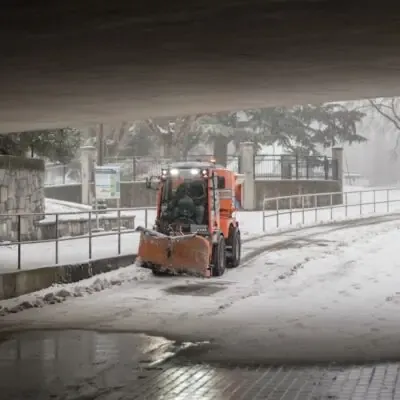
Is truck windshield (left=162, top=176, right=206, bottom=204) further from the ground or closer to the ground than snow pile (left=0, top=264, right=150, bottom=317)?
further from the ground

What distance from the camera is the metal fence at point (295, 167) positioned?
43.6m

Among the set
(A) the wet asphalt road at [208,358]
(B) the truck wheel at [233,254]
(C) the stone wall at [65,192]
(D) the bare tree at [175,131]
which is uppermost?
(D) the bare tree at [175,131]

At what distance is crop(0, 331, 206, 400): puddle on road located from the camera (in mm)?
8234

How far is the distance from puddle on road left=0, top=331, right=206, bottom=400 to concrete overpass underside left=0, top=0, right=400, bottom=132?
11.9ft

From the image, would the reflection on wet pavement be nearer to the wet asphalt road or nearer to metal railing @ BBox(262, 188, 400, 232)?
the wet asphalt road

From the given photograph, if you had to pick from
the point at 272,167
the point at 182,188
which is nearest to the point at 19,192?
the point at 182,188

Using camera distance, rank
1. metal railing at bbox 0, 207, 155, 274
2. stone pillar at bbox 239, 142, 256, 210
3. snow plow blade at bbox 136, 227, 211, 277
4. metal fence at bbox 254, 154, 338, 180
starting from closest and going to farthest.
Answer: metal railing at bbox 0, 207, 155, 274
snow plow blade at bbox 136, 227, 211, 277
stone pillar at bbox 239, 142, 256, 210
metal fence at bbox 254, 154, 338, 180

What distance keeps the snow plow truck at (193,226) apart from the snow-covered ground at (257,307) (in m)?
0.40

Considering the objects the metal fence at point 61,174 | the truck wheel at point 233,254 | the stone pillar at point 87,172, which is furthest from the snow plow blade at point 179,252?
the metal fence at point 61,174

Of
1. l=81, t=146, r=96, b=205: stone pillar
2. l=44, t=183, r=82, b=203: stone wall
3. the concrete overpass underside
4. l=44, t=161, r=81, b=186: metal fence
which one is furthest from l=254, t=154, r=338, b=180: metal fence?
the concrete overpass underside

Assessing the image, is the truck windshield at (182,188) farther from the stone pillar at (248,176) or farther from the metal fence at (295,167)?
the metal fence at (295,167)

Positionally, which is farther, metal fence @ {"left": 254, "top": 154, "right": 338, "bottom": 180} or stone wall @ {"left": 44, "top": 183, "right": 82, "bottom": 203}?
metal fence @ {"left": 254, "top": 154, "right": 338, "bottom": 180}

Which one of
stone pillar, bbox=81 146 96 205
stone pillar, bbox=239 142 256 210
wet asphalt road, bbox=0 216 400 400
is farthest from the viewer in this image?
stone pillar, bbox=239 142 256 210

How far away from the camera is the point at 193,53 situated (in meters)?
9.50
